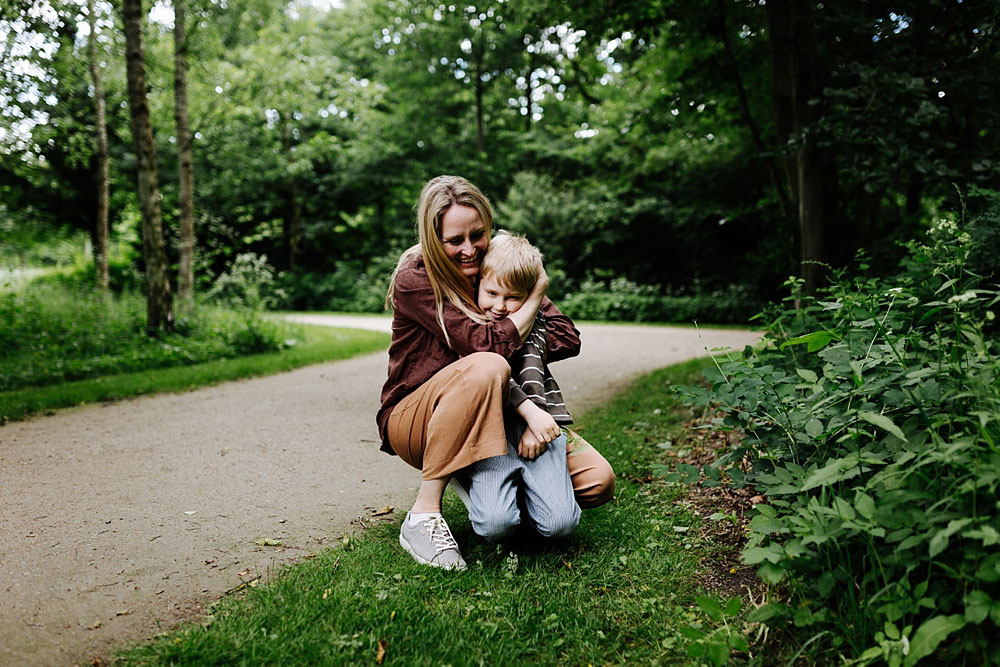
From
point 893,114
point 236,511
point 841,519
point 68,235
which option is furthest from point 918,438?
point 68,235

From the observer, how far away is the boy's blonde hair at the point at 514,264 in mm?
2855

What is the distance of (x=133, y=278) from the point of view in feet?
60.1

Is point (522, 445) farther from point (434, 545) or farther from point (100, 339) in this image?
point (100, 339)

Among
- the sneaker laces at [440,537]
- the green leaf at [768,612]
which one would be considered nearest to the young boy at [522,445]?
the sneaker laces at [440,537]

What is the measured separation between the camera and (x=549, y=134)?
81.7 feet

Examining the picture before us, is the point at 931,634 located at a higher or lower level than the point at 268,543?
higher

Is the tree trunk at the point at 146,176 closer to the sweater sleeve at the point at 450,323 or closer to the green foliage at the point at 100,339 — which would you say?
the green foliage at the point at 100,339

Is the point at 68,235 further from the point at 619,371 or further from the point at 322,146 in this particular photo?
the point at 619,371

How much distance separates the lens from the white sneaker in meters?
2.62

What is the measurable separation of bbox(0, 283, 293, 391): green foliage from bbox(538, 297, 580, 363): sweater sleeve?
6.29 meters

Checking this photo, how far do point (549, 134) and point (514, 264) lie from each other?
23.3m

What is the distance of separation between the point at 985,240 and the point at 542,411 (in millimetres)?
2569

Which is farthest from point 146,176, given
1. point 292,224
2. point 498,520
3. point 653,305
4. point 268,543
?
point 292,224

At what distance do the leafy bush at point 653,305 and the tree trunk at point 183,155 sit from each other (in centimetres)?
930
